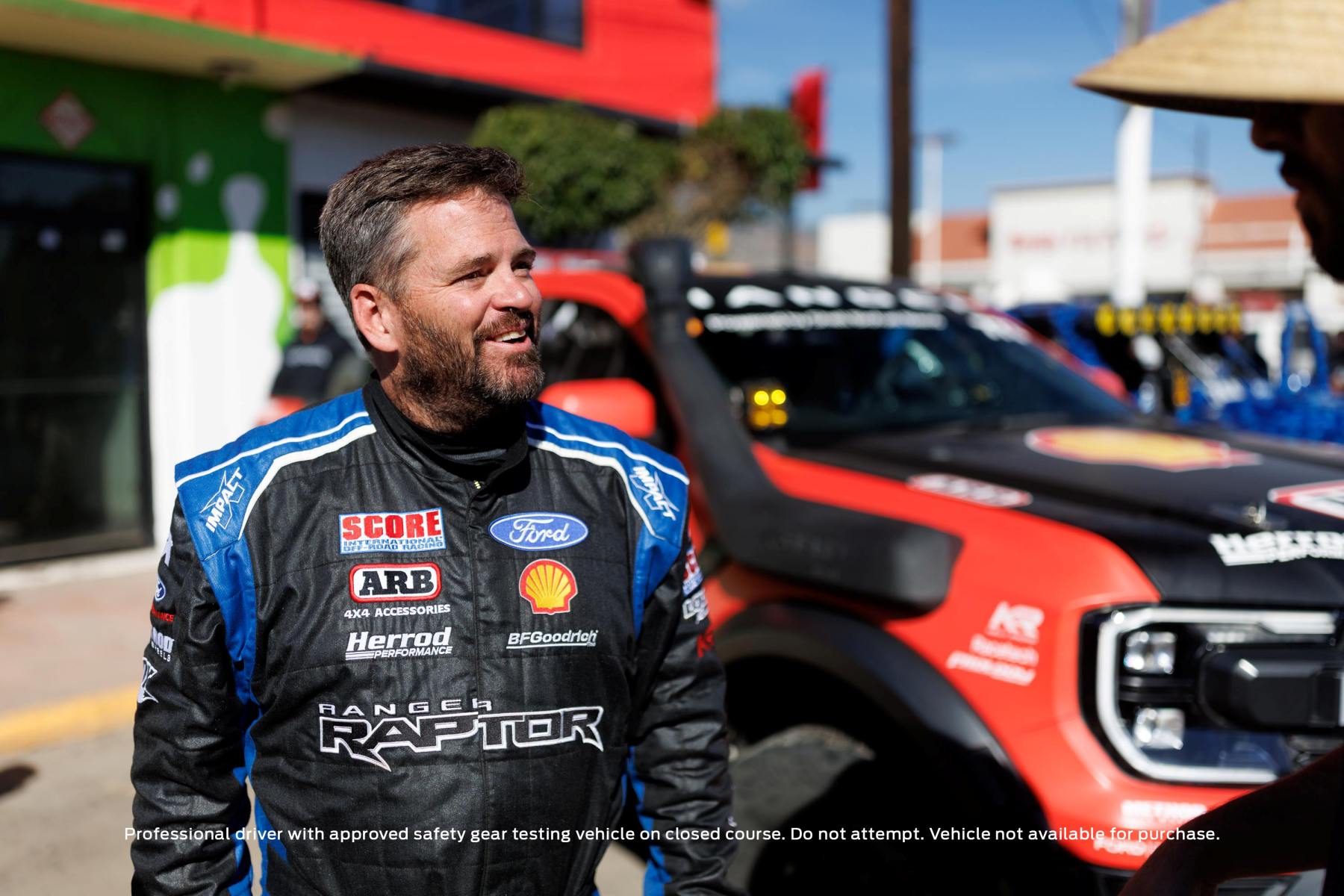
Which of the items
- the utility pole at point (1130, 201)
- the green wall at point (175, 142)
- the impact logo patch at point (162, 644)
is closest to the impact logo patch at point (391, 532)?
the impact logo patch at point (162, 644)

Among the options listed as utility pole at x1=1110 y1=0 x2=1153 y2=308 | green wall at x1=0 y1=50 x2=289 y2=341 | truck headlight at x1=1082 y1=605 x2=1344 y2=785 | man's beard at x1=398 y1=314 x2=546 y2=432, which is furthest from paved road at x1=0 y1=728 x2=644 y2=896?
utility pole at x1=1110 y1=0 x2=1153 y2=308

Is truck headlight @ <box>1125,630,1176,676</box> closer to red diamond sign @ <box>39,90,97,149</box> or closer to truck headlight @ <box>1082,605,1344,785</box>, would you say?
truck headlight @ <box>1082,605,1344,785</box>

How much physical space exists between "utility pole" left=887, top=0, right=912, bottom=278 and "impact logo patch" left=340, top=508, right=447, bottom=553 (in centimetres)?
835

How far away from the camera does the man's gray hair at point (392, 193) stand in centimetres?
172

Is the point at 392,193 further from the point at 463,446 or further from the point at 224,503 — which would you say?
the point at 224,503

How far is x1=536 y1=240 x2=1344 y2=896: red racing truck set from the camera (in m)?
2.27

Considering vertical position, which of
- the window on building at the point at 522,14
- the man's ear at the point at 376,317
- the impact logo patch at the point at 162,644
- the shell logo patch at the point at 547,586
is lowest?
the impact logo patch at the point at 162,644

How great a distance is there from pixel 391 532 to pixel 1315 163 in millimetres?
1239

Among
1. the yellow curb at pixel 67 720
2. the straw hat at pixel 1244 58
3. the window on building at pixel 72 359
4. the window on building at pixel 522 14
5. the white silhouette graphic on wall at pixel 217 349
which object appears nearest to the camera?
the straw hat at pixel 1244 58

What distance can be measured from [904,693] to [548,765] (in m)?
1.00

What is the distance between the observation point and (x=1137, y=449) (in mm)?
3188

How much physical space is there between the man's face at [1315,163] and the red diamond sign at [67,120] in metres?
8.06

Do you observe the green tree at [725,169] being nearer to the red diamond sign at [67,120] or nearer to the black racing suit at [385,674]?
the red diamond sign at [67,120]

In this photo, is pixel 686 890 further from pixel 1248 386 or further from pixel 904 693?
pixel 1248 386
